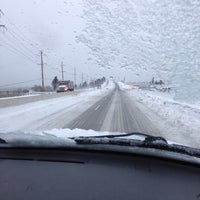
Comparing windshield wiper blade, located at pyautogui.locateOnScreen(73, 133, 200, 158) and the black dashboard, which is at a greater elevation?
windshield wiper blade, located at pyautogui.locateOnScreen(73, 133, 200, 158)

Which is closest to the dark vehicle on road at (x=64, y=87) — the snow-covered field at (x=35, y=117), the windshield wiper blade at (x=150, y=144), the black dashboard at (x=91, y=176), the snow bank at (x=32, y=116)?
the snow bank at (x=32, y=116)

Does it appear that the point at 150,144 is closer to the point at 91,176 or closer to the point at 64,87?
the point at 91,176

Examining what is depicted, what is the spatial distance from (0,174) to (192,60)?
108 feet

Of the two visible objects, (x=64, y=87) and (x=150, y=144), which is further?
(x=64, y=87)

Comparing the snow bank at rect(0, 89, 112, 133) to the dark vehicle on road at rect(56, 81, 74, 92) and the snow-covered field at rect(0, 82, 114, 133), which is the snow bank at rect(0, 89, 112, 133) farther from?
the dark vehicle on road at rect(56, 81, 74, 92)

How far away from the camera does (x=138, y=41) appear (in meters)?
43.7

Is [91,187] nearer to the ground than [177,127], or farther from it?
farther from it

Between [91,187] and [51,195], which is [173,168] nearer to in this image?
[91,187]

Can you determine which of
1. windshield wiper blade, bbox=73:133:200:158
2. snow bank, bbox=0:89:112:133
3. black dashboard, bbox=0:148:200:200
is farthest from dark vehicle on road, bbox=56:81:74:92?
black dashboard, bbox=0:148:200:200

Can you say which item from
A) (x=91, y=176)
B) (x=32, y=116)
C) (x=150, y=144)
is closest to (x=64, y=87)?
(x=32, y=116)

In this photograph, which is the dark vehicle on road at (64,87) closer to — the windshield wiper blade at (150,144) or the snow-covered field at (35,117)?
the snow-covered field at (35,117)

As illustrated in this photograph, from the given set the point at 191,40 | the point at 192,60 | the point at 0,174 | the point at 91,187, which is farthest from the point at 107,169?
the point at 191,40

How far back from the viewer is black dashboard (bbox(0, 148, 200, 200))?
257 centimetres

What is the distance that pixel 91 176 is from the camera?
9.29ft
